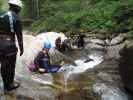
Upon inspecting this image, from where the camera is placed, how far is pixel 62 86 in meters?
8.77

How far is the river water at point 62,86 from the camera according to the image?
25.2ft

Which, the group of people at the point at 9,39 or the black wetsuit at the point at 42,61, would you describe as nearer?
the group of people at the point at 9,39

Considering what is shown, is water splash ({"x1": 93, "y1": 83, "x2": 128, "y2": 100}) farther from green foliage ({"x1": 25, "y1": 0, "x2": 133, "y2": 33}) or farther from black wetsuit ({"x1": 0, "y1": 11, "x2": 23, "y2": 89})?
green foliage ({"x1": 25, "y1": 0, "x2": 133, "y2": 33})

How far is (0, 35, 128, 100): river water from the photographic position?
768cm

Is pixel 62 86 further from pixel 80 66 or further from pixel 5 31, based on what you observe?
pixel 80 66

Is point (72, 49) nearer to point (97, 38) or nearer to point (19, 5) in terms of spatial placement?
point (97, 38)

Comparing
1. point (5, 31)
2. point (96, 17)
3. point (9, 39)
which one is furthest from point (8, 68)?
point (96, 17)

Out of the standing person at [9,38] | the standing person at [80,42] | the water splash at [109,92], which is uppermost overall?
the standing person at [9,38]

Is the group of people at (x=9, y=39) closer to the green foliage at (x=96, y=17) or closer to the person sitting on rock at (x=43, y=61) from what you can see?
the person sitting on rock at (x=43, y=61)

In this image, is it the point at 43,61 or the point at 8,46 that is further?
the point at 43,61

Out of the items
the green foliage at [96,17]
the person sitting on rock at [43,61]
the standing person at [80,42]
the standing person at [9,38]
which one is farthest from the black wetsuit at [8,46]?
the standing person at [80,42]

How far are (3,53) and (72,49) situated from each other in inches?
348

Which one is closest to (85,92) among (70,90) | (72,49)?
(70,90)

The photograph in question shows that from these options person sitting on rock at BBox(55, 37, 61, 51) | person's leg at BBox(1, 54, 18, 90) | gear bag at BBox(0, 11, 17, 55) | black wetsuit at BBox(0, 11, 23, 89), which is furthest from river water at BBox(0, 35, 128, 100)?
person sitting on rock at BBox(55, 37, 61, 51)
